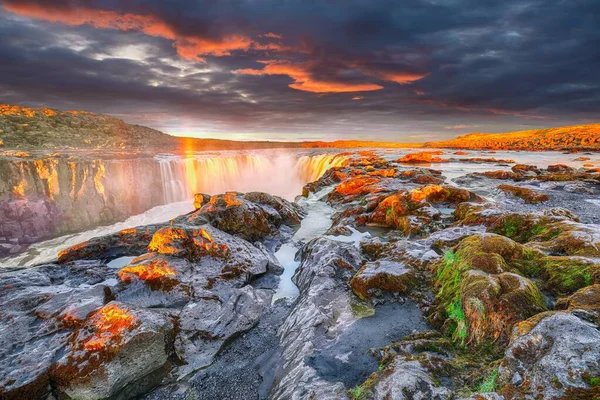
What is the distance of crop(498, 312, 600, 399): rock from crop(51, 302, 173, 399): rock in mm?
6650

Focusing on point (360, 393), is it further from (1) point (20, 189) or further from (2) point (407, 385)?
(1) point (20, 189)

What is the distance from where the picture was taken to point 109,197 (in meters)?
33.3

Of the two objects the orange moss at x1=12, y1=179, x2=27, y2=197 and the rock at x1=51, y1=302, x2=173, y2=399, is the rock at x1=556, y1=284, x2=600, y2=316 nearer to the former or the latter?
the rock at x1=51, y1=302, x2=173, y2=399

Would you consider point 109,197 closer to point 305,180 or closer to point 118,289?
point 305,180

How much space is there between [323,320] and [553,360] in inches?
183

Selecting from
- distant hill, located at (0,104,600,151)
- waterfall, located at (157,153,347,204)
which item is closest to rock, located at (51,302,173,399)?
waterfall, located at (157,153,347,204)

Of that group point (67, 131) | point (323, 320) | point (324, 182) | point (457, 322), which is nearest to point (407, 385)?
point (457, 322)

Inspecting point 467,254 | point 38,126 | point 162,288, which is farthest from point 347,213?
point 38,126

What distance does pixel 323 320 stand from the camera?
6938 millimetres

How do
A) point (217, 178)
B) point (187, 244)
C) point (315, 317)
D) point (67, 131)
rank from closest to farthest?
point (315, 317) < point (187, 244) < point (217, 178) < point (67, 131)

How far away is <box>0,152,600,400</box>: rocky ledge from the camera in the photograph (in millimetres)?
3818

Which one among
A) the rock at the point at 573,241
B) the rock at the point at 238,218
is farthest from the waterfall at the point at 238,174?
the rock at the point at 573,241

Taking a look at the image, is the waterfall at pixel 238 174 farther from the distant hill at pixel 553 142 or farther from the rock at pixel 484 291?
the distant hill at pixel 553 142

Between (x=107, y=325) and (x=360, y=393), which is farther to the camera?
(x=107, y=325)
